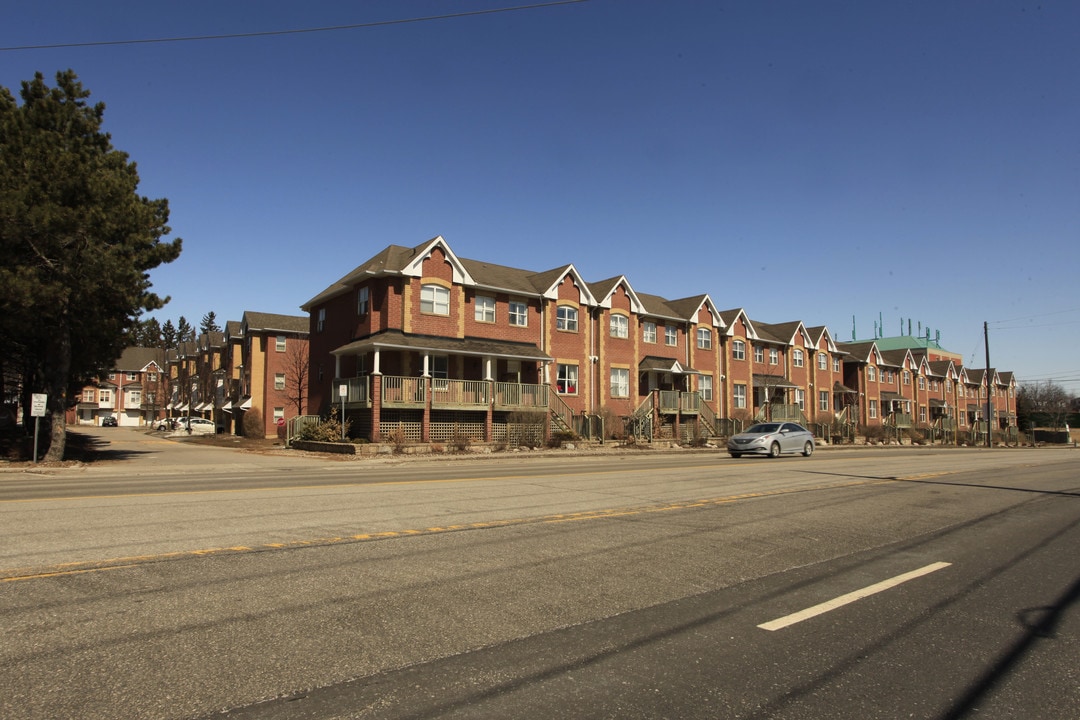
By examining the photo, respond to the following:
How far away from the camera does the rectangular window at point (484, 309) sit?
36406mm

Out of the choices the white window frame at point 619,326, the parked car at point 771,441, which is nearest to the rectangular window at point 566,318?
the white window frame at point 619,326

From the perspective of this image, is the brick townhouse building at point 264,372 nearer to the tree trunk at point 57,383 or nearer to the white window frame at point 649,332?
the tree trunk at point 57,383

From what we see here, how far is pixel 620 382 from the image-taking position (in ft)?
141

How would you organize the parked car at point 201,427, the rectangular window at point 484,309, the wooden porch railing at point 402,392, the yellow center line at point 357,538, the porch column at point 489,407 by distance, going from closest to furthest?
the yellow center line at point 357,538 → the wooden porch railing at point 402,392 → the porch column at point 489,407 → the rectangular window at point 484,309 → the parked car at point 201,427

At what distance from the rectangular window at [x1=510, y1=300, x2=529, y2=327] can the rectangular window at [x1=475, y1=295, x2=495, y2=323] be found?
1.28m

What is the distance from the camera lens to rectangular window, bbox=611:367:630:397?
42.4 m

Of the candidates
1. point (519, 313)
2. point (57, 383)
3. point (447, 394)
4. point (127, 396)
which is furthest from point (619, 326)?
point (127, 396)

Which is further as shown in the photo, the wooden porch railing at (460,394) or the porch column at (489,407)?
the porch column at (489,407)

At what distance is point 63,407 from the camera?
81.2 feet

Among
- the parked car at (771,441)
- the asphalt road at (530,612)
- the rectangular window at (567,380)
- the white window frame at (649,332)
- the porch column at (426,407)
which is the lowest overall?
the asphalt road at (530,612)

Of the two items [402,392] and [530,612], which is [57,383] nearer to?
[402,392]

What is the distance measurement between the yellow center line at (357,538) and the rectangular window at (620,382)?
28618mm

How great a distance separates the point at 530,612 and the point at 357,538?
3.53m

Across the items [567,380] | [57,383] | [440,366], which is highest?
[440,366]
